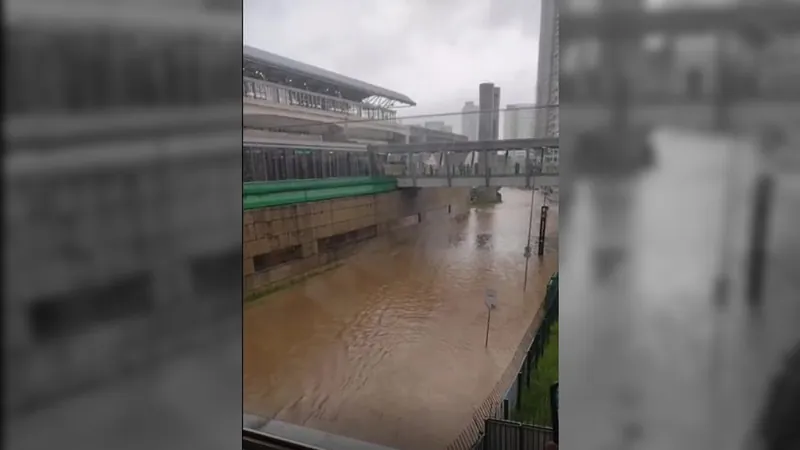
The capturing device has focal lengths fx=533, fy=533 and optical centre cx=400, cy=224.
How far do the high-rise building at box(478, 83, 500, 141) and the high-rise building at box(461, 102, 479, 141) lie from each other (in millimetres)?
33

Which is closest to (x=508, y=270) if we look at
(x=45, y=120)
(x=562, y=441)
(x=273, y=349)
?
(x=273, y=349)

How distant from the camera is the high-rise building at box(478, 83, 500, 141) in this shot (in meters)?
3.89

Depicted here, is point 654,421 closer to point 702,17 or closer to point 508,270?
point 702,17

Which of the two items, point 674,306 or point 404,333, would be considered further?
point 404,333

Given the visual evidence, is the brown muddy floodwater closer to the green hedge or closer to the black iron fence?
the black iron fence

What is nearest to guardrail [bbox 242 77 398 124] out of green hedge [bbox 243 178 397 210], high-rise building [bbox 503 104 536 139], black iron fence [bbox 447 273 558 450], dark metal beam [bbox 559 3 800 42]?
green hedge [bbox 243 178 397 210]

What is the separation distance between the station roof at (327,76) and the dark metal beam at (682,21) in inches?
131

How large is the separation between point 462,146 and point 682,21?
359cm

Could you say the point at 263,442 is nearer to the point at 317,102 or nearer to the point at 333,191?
the point at 317,102

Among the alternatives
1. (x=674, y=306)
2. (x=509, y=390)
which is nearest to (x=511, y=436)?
(x=509, y=390)

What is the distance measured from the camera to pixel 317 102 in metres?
4.73

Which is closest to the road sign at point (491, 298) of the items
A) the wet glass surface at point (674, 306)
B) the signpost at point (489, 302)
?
the signpost at point (489, 302)

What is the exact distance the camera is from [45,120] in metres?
0.46

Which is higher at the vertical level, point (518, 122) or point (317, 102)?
point (317, 102)
